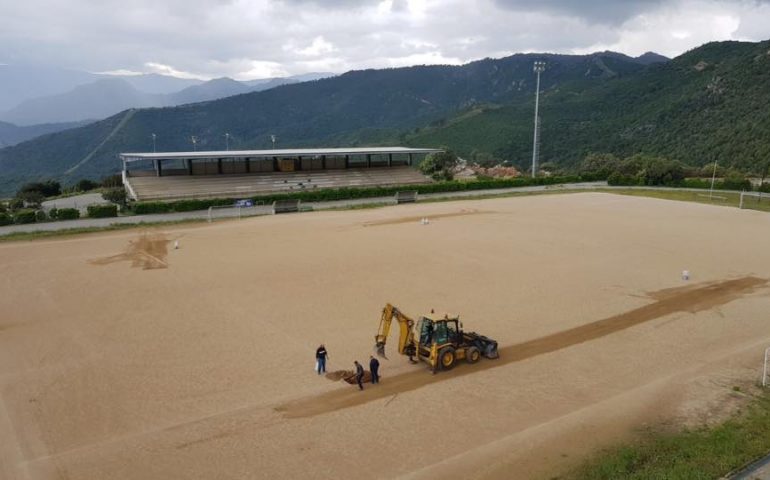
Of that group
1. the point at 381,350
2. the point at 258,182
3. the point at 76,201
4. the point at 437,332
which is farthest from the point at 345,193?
the point at 437,332

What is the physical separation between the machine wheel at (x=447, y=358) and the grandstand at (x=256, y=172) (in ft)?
129

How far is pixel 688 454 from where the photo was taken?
11.0 meters

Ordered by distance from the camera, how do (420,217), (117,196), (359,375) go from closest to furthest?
(359,375), (420,217), (117,196)

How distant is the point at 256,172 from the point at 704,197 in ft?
160

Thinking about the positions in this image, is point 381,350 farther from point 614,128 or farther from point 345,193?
point 614,128

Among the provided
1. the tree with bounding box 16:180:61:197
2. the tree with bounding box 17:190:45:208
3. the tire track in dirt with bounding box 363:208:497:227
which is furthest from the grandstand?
the tire track in dirt with bounding box 363:208:497:227

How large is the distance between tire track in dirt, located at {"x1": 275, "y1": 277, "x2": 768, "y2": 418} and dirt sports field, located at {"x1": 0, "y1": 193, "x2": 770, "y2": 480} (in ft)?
0.29

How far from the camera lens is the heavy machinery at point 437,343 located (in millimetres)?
Result: 15711

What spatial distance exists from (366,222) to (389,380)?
1045 inches

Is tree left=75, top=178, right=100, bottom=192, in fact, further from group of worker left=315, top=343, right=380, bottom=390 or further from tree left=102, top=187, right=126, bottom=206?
group of worker left=315, top=343, right=380, bottom=390

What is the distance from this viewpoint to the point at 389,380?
15.1m

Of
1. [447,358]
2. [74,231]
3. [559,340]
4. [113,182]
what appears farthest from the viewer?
[113,182]

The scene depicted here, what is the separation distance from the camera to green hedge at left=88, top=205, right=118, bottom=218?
40.9m

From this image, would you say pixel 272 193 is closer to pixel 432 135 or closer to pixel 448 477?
pixel 448 477
